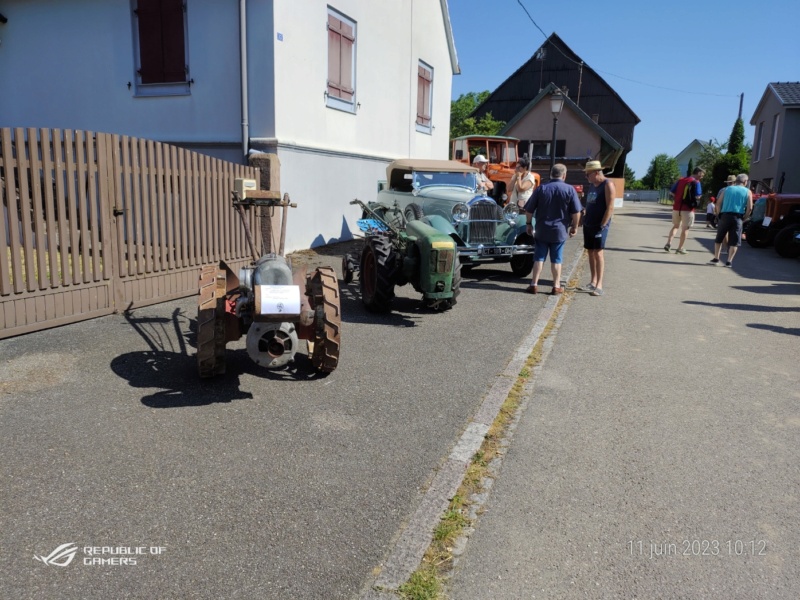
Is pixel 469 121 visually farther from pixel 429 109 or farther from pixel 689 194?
pixel 689 194

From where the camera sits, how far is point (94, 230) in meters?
6.37

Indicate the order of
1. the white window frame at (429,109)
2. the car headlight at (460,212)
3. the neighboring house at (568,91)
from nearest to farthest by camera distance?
the car headlight at (460,212), the white window frame at (429,109), the neighboring house at (568,91)

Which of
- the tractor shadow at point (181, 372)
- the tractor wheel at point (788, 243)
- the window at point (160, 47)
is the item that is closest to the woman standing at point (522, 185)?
the window at point (160, 47)

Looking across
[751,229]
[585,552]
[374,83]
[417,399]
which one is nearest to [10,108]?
[374,83]

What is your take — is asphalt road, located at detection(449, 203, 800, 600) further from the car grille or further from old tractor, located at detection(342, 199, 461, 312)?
the car grille

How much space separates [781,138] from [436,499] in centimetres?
3262

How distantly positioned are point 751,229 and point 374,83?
1101cm

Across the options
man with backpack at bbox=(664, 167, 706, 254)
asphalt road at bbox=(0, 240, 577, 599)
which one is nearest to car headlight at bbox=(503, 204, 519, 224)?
asphalt road at bbox=(0, 240, 577, 599)

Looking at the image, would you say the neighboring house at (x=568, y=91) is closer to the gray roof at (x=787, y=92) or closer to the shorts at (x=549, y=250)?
the gray roof at (x=787, y=92)

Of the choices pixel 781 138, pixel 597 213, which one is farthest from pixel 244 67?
pixel 781 138

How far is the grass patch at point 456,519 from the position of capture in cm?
259

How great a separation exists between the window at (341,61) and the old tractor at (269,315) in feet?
28.1

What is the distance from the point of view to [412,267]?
24.2ft

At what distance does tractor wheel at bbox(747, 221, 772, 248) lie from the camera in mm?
16859
